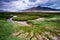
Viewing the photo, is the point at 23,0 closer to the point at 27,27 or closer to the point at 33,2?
the point at 33,2

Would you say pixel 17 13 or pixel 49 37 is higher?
pixel 17 13

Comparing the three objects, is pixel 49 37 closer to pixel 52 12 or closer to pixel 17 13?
pixel 52 12

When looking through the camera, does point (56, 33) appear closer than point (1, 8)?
Yes

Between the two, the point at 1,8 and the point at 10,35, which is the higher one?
the point at 1,8

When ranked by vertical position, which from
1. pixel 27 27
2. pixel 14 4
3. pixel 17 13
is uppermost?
pixel 14 4

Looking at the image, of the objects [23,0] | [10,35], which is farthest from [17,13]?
[10,35]

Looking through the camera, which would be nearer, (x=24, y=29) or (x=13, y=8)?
(x=24, y=29)

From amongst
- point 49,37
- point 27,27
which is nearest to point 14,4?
point 27,27

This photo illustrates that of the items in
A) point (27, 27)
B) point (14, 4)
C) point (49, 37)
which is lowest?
point (49, 37)

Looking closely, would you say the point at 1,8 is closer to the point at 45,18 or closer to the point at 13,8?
the point at 13,8
